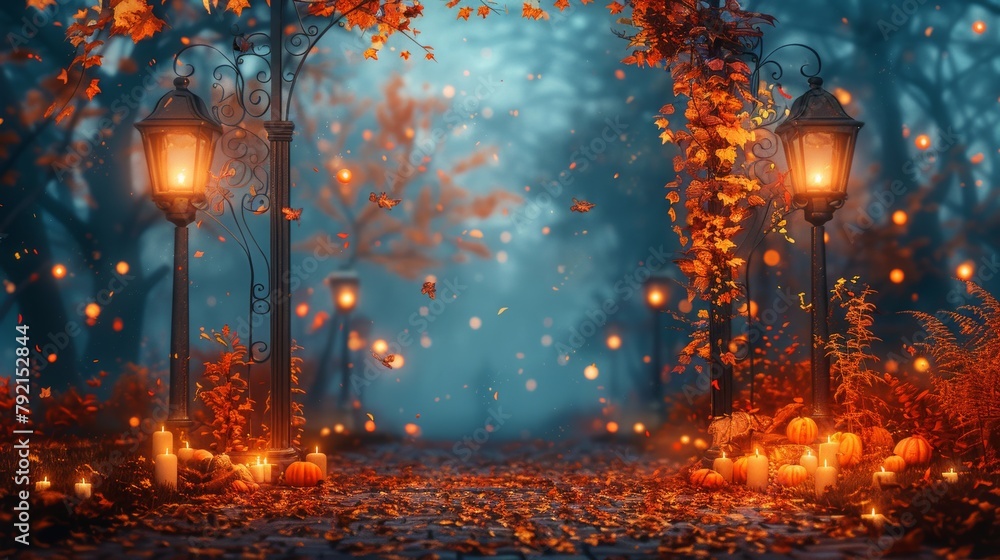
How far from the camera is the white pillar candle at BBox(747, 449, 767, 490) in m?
6.66

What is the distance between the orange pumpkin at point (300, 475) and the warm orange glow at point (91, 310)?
529cm

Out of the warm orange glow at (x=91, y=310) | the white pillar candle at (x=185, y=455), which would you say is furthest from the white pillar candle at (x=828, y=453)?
Result: the warm orange glow at (x=91, y=310)

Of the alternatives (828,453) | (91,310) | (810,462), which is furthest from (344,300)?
(828,453)

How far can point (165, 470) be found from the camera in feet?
20.5

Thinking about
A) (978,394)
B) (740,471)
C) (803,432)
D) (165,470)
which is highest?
(978,394)

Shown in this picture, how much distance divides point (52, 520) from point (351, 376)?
20.4 feet

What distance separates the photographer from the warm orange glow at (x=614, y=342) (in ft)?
36.3

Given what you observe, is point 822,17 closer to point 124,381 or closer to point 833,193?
point 833,193

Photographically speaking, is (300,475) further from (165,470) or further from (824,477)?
(824,477)

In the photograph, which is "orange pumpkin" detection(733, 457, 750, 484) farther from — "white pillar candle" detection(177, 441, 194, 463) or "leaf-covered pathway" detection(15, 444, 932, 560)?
"white pillar candle" detection(177, 441, 194, 463)

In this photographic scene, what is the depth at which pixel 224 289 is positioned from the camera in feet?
35.5

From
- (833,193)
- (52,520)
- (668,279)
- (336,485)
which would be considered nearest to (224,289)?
(336,485)

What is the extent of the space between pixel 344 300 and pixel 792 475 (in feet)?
20.0

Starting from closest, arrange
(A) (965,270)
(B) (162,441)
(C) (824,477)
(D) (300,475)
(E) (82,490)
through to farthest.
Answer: (E) (82,490)
(C) (824,477)
(B) (162,441)
(D) (300,475)
(A) (965,270)
